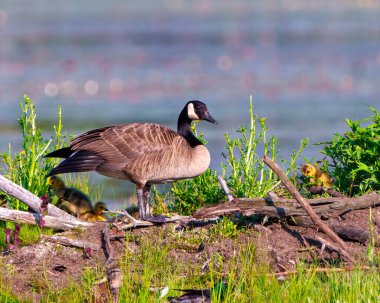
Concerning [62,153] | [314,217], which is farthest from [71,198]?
[314,217]

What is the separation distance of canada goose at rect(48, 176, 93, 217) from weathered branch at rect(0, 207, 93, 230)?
1512 millimetres

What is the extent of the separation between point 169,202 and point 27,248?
82.3 inches

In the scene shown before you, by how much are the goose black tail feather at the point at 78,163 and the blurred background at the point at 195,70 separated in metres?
7.37

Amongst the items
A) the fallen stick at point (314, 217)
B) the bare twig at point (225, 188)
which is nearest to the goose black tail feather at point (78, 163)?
the bare twig at point (225, 188)

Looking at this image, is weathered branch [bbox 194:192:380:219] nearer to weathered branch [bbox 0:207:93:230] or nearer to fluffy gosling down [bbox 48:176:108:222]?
weathered branch [bbox 0:207:93:230]

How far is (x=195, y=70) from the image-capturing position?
96.3 feet

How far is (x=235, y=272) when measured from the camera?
6855 mm

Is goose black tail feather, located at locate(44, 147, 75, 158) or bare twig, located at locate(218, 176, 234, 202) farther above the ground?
goose black tail feather, located at locate(44, 147, 75, 158)

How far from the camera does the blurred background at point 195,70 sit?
21375 mm

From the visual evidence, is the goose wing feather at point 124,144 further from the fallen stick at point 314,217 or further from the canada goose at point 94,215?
the fallen stick at point 314,217

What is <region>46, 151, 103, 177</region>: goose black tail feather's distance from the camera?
808cm

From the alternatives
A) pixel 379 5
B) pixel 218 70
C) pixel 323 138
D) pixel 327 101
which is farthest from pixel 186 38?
pixel 379 5

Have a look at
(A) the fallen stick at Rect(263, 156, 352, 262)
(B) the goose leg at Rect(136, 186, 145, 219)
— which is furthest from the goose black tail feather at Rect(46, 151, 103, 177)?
(A) the fallen stick at Rect(263, 156, 352, 262)

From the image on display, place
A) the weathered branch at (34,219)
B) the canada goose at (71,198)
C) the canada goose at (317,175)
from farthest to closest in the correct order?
the canada goose at (71,198)
the canada goose at (317,175)
the weathered branch at (34,219)
